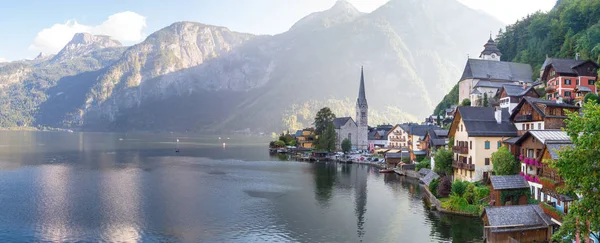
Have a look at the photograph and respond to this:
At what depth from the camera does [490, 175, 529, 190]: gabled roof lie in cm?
4219

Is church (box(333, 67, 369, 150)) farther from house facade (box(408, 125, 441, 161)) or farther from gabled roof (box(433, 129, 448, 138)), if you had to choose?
gabled roof (box(433, 129, 448, 138))

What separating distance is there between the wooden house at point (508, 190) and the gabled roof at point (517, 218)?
19.3ft

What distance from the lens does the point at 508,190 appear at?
42.2m

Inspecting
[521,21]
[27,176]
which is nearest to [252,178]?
[27,176]

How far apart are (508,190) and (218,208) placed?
35.2 m

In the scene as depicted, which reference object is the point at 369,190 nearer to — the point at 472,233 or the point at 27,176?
the point at 472,233

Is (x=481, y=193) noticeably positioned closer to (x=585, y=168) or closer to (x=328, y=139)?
(x=585, y=168)

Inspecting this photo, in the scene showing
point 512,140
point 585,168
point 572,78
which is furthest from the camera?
point 572,78

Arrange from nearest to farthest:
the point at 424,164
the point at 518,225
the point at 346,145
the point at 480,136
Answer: the point at 518,225 < the point at 480,136 < the point at 424,164 < the point at 346,145

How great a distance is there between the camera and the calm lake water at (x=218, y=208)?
4206 centimetres

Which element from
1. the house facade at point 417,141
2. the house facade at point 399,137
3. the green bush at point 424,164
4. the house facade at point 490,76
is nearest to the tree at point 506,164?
the green bush at point 424,164

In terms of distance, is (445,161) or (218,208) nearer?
(218,208)

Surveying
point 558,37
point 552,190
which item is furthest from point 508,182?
point 558,37

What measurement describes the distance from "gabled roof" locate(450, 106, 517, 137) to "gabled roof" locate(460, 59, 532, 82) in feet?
172
